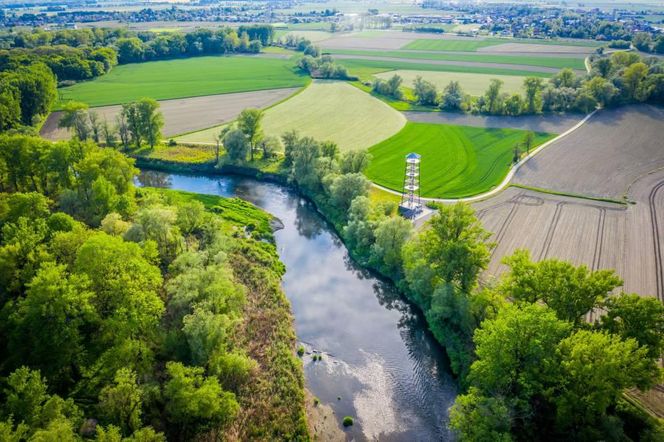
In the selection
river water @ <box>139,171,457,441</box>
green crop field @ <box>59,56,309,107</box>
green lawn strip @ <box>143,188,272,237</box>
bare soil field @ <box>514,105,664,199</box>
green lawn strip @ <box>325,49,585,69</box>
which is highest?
green lawn strip @ <box>325,49,585,69</box>

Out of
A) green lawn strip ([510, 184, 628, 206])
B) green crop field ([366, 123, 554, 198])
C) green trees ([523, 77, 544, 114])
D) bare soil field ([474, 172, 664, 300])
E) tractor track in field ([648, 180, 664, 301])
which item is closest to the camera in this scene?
tractor track in field ([648, 180, 664, 301])

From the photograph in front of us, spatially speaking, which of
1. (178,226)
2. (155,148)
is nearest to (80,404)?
(178,226)

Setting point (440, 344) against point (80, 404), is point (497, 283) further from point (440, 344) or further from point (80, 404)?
point (80, 404)

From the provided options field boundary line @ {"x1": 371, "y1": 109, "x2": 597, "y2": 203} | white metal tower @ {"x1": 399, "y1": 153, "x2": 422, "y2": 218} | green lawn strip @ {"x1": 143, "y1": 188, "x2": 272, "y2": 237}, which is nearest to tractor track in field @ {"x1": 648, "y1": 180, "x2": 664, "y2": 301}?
field boundary line @ {"x1": 371, "y1": 109, "x2": 597, "y2": 203}

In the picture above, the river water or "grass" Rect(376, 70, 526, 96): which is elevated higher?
"grass" Rect(376, 70, 526, 96)

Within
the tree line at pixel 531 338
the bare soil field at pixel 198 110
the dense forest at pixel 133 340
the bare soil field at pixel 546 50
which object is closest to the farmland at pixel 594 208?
the tree line at pixel 531 338

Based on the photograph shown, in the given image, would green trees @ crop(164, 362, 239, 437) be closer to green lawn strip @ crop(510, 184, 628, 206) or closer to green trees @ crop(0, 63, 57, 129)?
green lawn strip @ crop(510, 184, 628, 206)
